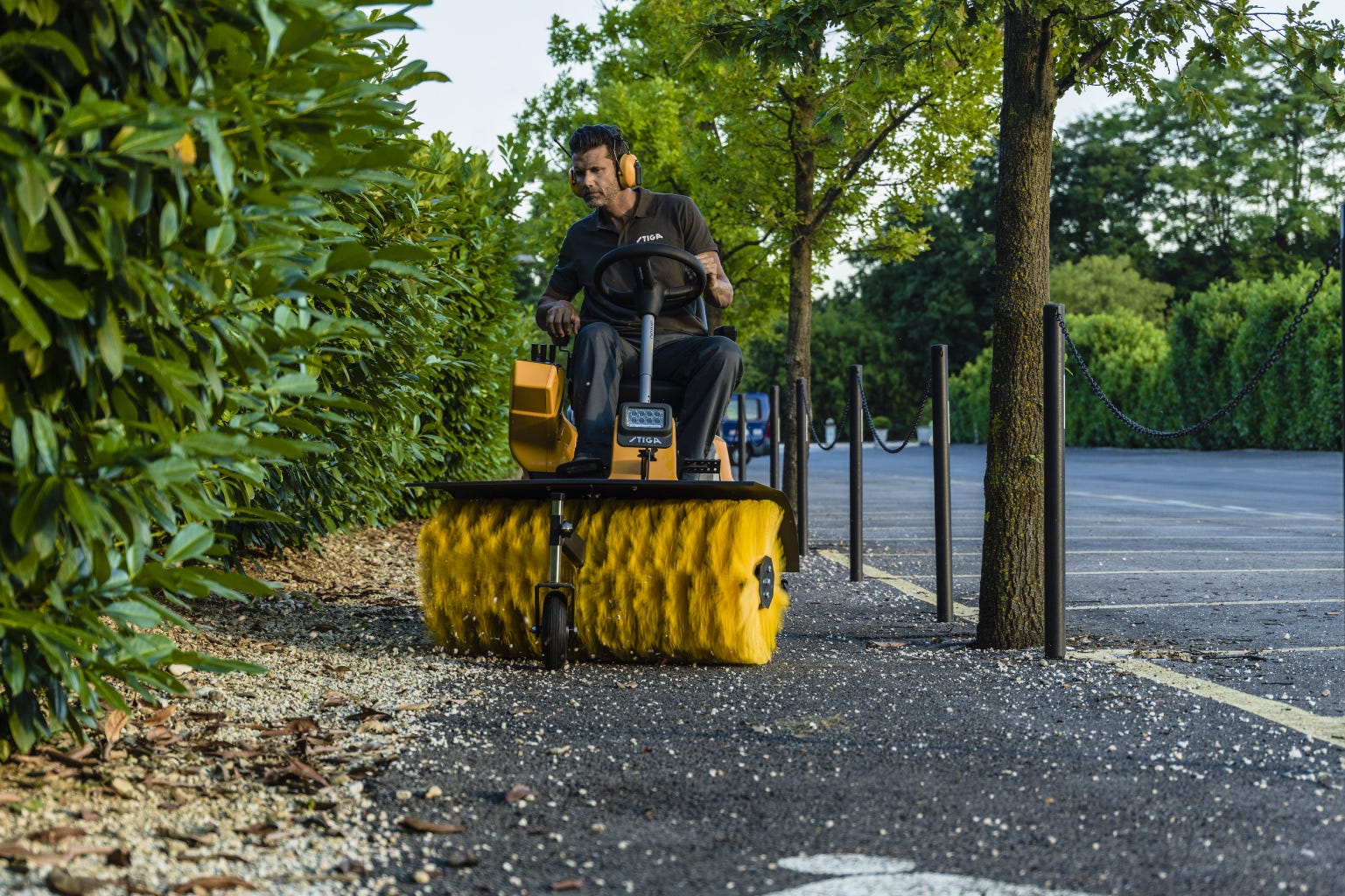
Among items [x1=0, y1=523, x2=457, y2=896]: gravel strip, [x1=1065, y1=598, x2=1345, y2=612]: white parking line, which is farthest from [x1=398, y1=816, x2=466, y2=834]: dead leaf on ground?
[x1=1065, y1=598, x2=1345, y2=612]: white parking line

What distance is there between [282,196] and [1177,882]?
235cm

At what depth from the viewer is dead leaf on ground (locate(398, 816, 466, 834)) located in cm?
311

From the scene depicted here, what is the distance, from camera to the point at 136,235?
302 cm

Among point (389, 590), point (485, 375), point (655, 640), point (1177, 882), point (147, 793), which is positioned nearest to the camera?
point (1177, 882)

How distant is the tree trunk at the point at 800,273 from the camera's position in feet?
41.0

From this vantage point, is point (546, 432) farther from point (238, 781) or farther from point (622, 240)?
point (238, 781)

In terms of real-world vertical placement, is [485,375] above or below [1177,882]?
above

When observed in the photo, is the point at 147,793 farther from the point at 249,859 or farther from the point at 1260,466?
the point at 1260,466

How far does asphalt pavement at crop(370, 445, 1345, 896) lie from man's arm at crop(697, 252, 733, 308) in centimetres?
152

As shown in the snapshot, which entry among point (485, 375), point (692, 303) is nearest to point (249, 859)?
point (692, 303)

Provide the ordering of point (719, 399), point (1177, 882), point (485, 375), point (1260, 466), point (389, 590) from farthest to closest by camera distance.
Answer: point (1260, 466) < point (485, 375) < point (389, 590) < point (719, 399) < point (1177, 882)

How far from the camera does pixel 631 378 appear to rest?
574 cm

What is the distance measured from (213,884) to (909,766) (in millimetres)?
1868

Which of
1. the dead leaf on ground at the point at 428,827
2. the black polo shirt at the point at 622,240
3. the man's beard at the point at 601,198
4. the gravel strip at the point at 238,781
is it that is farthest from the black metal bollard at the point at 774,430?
the dead leaf on ground at the point at 428,827
